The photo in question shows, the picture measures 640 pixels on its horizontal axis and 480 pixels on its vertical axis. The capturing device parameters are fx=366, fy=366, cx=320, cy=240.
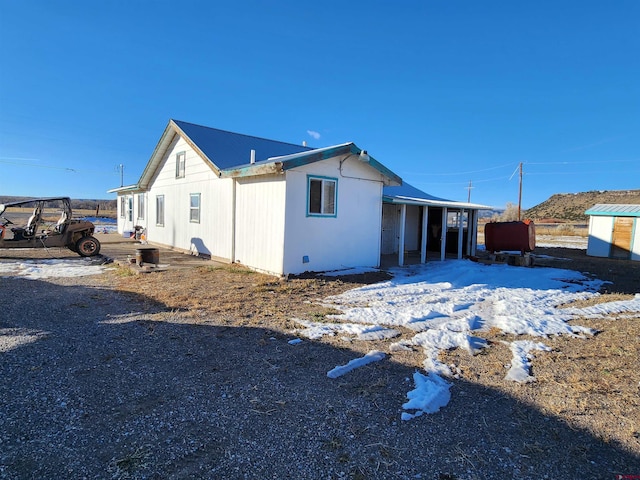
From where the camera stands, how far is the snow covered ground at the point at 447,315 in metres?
4.10

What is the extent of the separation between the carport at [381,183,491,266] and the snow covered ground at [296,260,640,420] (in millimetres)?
4130

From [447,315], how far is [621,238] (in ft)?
53.8

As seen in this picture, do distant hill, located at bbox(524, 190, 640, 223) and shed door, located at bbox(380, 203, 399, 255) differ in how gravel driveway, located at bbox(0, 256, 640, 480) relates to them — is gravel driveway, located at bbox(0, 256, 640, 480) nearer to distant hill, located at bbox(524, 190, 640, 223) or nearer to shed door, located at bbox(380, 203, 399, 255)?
shed door, located at bbox(380, 203, 399, 255)

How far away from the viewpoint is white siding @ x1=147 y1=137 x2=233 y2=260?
1155 cm

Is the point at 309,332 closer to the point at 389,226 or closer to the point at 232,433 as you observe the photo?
the point at 232,433

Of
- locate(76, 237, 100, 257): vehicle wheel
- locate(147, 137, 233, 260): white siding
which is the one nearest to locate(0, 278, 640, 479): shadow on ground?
locate(147, 137, 233, 260): white siding

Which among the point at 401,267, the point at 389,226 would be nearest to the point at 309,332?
the point at 401,267

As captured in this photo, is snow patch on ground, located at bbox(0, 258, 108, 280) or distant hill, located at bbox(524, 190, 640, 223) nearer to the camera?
snow patch on ground, located at bbox(0, 258, 108, 280)

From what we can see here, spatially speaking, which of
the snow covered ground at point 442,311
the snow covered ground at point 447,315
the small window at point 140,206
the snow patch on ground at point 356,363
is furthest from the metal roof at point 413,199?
the small window at point 140,206

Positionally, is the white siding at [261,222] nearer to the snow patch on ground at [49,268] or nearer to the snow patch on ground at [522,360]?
the snow patch on ground at [49,268]

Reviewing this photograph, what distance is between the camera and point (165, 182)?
15.5 meters

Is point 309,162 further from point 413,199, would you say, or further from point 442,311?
point 413,199

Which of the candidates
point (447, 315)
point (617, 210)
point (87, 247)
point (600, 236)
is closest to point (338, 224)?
point (447, 315)

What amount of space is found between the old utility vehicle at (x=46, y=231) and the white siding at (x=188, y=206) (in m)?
3.11
